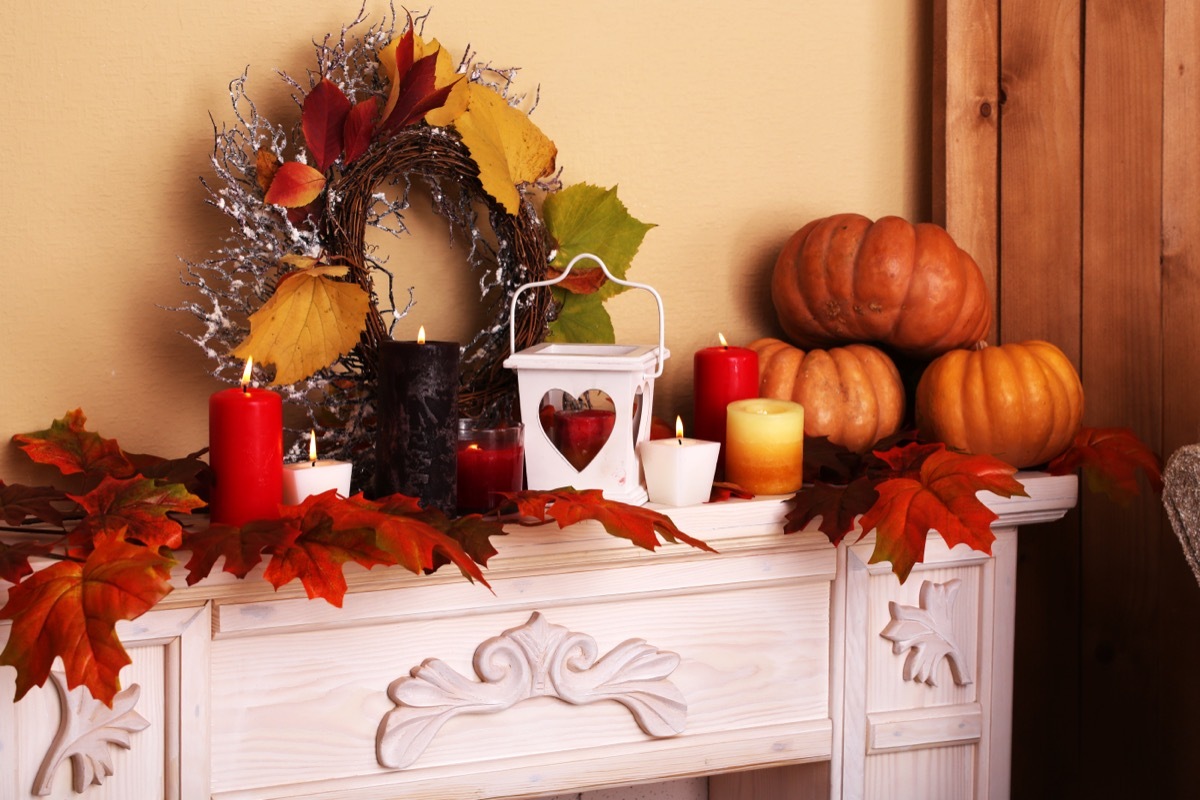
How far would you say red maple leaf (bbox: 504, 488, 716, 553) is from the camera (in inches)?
36.9

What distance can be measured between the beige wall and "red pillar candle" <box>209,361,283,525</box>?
25 cm

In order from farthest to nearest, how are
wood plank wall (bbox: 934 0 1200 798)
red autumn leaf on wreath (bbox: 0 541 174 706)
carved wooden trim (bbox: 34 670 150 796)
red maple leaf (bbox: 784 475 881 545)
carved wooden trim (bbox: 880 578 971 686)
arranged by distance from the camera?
wood plank wall (bbox: 934 0 1200 798), carved wooden trim (bbox: 880 578 971 686), red maple leaf (bbox: 784 475 881 545), carved wooden trim (bbox: 34 670 150 796), red autumn leaf on wreath (bbox: 0 541 174 706)

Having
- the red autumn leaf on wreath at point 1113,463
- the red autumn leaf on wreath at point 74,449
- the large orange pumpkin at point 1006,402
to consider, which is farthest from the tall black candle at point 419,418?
the red autumn leaf on wreath at point 1113,463

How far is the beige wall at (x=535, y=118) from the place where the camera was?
1121 mm

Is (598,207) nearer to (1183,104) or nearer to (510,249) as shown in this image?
(510,249)

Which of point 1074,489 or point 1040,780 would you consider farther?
point 1040,780

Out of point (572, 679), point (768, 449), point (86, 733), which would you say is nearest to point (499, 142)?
point (768, 449)

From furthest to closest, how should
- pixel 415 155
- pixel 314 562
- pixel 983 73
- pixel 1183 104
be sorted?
pixel 983 73 → pixel 1183 104 → pixel 415 155 → pixel 314 562

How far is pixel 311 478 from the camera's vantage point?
993 millimetres

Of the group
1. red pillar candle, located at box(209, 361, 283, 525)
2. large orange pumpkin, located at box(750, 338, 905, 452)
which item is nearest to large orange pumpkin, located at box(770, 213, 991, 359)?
large orange pumpkin, located at box(750, 338, 905, 452)

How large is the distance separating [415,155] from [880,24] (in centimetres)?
68

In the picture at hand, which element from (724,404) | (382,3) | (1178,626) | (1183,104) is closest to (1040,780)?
(1178,626)

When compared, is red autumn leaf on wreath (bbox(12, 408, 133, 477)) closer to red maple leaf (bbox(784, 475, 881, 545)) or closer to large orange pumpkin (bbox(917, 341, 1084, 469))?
red maple leaf (bbox(784, 475, 881, 545))

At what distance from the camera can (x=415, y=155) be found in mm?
1139
